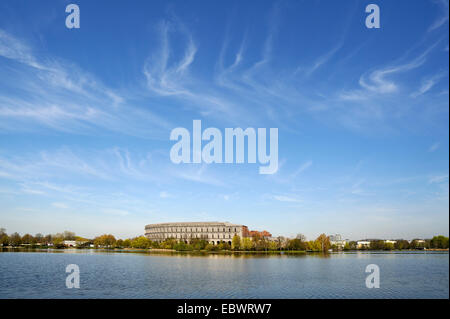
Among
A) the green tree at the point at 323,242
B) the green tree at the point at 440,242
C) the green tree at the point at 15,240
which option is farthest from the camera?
the green tree at the point at 440,242

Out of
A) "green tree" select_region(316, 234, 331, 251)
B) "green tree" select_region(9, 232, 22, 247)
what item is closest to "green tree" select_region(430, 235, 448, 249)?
"green tree" select_region(316, 234, 331, 251)

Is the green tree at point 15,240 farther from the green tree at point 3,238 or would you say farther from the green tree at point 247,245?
the green tree at point 247,245

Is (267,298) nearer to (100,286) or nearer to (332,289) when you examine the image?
(332,289)

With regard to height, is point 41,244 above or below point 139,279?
below

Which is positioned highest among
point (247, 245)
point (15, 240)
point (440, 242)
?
point (247, 245)

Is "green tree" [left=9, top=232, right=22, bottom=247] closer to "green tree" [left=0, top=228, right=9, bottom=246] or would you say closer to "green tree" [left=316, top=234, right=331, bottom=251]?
"green tree" [left=0, top=228, right=9, bottom=246]

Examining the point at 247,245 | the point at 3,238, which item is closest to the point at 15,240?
the point at 3,238

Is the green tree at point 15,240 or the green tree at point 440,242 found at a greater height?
the green tree at point 15,240

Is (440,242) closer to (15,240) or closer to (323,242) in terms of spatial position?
(323,242)

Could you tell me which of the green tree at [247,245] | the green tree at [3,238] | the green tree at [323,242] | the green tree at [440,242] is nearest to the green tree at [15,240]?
the green tree at [3,238]
